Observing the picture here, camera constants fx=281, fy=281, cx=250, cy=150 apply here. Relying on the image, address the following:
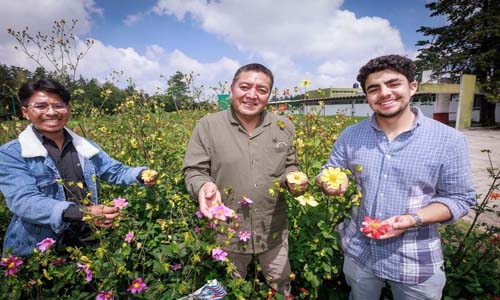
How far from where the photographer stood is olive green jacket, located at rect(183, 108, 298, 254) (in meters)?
1.67

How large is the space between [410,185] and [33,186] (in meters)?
2.04

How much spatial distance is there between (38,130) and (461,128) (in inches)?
807

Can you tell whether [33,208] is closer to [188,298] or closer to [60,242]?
[60,242]

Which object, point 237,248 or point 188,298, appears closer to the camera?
point 188,298

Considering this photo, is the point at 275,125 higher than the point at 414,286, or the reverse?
the point at 275,125

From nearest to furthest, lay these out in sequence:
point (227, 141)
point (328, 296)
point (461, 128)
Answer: point (227, 141) < point (328, 296) < point (461, 128)

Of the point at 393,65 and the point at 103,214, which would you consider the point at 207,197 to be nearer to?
the point at 103,214

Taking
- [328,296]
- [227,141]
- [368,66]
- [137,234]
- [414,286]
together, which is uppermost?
[368,66]

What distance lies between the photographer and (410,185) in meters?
1.39

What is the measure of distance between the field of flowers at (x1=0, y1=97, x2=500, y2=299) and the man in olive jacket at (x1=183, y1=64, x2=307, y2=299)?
120 mm

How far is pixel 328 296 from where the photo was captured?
6.84ft

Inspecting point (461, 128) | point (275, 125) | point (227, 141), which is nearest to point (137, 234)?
point (227, 141)

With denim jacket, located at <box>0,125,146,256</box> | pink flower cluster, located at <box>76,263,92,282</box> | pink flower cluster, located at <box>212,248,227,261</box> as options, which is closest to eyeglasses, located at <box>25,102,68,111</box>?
denim jacket, located at <box>0,125,146,256</box>

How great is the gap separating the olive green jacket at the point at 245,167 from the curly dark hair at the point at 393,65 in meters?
0.61
